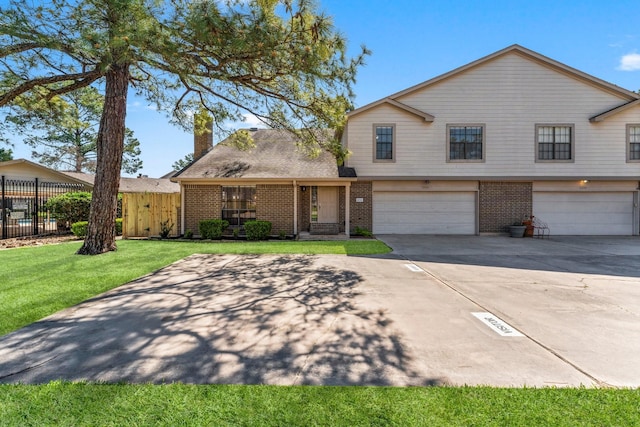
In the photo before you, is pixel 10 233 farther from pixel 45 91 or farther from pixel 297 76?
pixel 297 76

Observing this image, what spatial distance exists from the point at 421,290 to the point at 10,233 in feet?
52.8

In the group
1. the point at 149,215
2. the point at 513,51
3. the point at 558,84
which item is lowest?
the point at 149,215

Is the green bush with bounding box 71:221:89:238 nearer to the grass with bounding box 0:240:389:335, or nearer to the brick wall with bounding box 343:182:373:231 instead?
the grass with bounding box 0:240:389:335

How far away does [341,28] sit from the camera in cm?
640

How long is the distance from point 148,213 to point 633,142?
22409 mm

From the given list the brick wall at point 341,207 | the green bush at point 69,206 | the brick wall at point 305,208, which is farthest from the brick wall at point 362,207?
the green bush at point 69,206

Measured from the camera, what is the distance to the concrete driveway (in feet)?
9.20

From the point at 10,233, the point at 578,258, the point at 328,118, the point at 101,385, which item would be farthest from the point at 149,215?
the point at 578,258

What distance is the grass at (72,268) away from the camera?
14.7ft

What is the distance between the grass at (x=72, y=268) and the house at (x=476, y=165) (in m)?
3.24

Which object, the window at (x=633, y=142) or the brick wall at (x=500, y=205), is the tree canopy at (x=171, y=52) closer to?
the brick wall at (x=500, y=205)

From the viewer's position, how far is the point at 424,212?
1421cm

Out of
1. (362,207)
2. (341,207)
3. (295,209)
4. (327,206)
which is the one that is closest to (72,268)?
(295,209)

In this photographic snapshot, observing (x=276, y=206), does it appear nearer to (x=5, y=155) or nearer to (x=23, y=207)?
(x=23, y=207)
